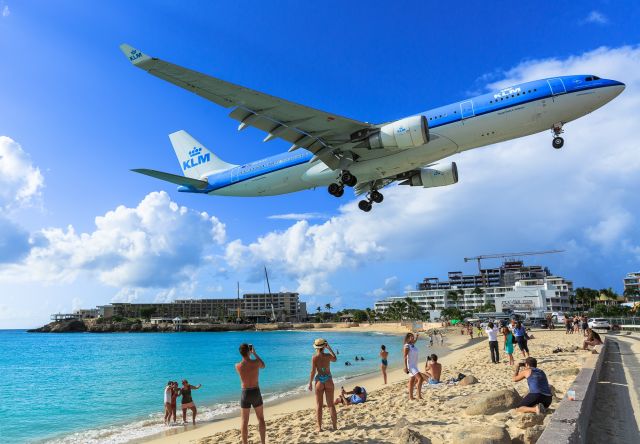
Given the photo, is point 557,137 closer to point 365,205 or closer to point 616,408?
point 365,205

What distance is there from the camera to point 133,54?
16.1 meters

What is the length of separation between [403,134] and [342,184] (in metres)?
4.77

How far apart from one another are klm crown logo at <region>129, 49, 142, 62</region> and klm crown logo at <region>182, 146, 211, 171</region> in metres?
15.2

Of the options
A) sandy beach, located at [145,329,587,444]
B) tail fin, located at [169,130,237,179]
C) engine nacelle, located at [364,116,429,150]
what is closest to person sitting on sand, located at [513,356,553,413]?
sandy beach, located at [145,329,587,444]

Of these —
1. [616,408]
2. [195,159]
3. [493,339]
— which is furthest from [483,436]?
[195,159]

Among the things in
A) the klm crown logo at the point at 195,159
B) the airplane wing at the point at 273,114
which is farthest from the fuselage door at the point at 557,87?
the klm crown logo at the point at 195,159

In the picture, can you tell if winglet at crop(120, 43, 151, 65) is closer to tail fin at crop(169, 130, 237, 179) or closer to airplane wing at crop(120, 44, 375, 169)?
airplane wing at crop(120, 44, 375, 169)

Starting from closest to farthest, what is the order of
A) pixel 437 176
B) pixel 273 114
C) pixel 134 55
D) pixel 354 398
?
pixel 134 55 < pixel 354 398 < pixel 273 114 < pixel 437 176

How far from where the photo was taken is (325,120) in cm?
1923

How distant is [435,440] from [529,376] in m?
2.69

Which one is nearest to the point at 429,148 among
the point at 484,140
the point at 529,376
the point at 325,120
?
the point at 484,140

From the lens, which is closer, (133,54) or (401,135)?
(133,54)

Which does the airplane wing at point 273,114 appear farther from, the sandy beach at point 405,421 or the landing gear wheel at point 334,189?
the sandy beach at point 405,421

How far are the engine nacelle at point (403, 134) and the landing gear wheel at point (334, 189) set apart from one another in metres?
3.89
